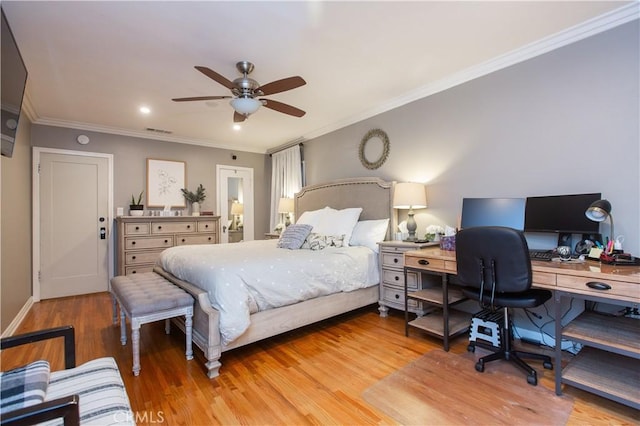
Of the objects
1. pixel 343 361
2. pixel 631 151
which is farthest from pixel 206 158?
pixel 631 151

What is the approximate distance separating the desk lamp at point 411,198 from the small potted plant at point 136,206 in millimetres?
3835

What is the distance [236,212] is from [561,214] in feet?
16.1

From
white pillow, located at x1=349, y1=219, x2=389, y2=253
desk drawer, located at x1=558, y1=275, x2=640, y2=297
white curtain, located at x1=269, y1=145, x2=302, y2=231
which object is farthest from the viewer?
white curtain, located at x1=269, y1=145, x2=302, y2=231

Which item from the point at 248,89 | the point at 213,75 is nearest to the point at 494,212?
the point at 248,89

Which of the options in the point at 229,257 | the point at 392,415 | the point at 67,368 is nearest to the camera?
the point at 67,368

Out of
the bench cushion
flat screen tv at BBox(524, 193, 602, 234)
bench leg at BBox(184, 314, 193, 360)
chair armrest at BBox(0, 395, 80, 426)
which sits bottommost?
bench leg at BBox(184, 314, 193, 360)

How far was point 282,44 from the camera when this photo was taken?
241 centimetres

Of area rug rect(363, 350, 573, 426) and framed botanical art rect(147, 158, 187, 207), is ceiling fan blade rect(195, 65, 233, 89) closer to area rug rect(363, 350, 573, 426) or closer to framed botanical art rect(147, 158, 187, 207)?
area rug rect(363, 350, 573, 426)

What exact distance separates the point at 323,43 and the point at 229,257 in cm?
193

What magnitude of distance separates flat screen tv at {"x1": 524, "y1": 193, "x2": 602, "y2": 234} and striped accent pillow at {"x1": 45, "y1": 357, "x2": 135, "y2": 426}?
9.10 ft

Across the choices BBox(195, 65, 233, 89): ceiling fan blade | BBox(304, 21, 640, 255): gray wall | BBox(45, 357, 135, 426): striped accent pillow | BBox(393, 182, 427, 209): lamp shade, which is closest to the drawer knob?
BBox(304, 21, 640, 255): gray wall

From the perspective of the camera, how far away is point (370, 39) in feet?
7.76

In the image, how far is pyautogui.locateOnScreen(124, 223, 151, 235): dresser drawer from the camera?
422 centimetres

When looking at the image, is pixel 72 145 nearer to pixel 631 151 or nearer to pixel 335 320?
pixel 335 320
